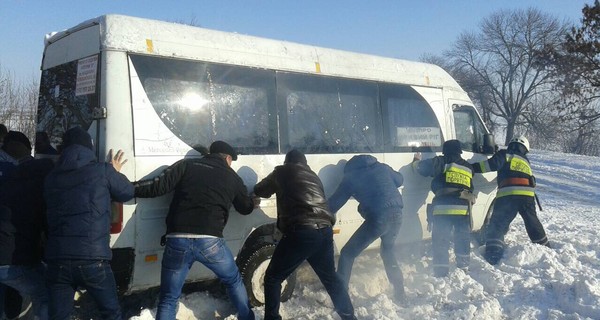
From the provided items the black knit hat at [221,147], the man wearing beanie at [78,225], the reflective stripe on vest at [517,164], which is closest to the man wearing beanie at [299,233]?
the black knit hat at [221,147]

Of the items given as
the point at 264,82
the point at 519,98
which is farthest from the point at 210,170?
the point at 519,98

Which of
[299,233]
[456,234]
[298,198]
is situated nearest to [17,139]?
[298,198]

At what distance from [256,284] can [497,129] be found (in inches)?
1759

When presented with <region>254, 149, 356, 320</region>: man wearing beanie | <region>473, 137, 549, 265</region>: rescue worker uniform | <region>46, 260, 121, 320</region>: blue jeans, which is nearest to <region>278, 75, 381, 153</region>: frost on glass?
<region>254, 149, 356, 320</region>: man wearing beanie

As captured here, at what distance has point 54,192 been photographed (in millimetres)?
4066

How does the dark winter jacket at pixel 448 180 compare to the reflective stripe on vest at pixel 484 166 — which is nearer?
the dark winter jacket at pixel 448 180

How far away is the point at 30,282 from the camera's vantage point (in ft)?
14.8

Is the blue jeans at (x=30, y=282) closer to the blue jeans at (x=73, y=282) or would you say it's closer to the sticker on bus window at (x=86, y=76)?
the blue jeans at (x=73, y=282)

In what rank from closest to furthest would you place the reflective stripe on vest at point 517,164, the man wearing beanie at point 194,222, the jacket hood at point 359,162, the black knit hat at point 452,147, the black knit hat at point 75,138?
the black knit hat at point 75,138, the man wearing beanie at point 194,222, the jacket hood at point 359,162, the black knit hat at point 452,147, the reflective stripe on vest at point 517,164

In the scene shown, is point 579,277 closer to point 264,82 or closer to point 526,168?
point 526,168

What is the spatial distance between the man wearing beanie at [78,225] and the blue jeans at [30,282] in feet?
1.74

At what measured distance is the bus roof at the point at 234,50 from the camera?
4840mm

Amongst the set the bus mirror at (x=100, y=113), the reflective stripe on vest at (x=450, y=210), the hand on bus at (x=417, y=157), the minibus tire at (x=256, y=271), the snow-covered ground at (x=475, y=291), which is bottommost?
the snow-covered ground at (x=475, y=291)

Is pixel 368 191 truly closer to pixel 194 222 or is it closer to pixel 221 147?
pixel 221 147
